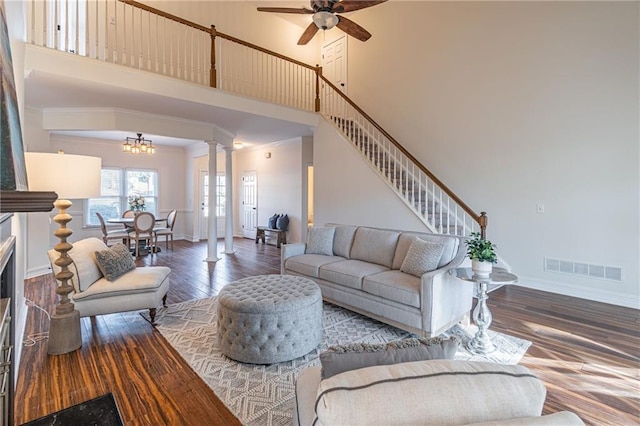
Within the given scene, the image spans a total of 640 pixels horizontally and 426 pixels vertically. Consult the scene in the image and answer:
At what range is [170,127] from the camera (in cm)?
572

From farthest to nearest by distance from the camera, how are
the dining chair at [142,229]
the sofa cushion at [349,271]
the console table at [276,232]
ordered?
1. the console table at [276,232]
2. the dining chair at [142,229]
3. the sofa cushion at [349,271]

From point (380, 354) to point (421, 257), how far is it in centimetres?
230

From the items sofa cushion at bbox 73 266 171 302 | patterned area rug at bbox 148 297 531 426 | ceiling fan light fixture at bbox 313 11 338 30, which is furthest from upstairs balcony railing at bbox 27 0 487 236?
sofa cushion at bbox 73 266 171 302

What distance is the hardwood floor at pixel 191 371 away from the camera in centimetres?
198

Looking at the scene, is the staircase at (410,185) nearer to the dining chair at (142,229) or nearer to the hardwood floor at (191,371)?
the hardwood floor at (191,371)

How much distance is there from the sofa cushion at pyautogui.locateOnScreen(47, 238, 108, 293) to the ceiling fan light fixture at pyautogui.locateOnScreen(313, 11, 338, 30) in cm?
345

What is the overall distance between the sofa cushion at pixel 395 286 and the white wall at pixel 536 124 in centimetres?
212

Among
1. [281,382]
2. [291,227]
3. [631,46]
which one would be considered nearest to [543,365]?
[281,382]

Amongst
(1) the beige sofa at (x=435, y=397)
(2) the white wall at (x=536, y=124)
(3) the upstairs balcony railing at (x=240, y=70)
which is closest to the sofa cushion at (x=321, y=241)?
(2) the white wall at (x=536, y=124)

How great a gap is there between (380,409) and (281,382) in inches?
69.6

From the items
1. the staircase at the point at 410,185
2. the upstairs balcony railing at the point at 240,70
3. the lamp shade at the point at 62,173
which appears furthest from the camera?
the staircase at the point at 410,185

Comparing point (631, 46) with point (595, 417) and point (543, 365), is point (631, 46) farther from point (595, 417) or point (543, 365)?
point (595, 417)

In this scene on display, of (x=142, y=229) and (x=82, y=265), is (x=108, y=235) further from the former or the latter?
(x=82, y=265)

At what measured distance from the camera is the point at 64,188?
2.31m
